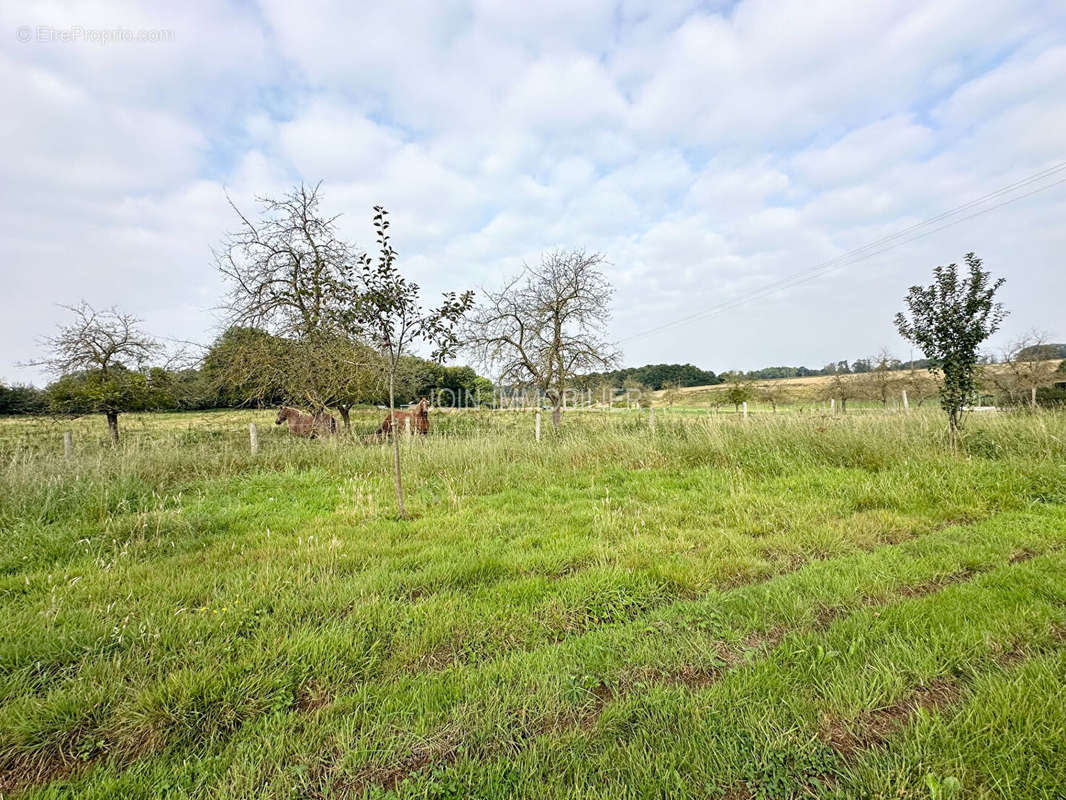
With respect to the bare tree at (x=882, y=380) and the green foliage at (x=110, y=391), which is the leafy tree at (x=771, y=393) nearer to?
the bare tree at (x=882, y=380)

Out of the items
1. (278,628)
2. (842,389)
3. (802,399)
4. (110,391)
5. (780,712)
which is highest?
(110,391)

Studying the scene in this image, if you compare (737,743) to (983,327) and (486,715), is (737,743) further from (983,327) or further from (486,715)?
(983,327)

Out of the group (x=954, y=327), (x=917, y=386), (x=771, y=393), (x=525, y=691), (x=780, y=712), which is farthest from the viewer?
(x=771, y=393)

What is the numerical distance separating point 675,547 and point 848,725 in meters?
2.35

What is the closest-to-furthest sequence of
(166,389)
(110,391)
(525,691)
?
(525,691) → (110,391) → (166,389)

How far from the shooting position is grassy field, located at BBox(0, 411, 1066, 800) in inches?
70.0

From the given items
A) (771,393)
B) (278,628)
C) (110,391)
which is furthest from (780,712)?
(771,393)

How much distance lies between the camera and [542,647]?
8.77 feet

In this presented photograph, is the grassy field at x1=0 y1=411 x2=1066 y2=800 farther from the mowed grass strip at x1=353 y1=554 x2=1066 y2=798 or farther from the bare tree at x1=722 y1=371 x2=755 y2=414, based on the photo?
the bare tree at x1=722 y1=371 x2=755 y2=414

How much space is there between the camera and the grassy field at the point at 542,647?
70.0 inches

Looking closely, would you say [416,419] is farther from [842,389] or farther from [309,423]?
[842,389]

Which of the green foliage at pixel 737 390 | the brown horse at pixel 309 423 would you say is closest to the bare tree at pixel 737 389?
the green foliage at pixel 737 390

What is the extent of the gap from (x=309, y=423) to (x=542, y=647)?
14.5m

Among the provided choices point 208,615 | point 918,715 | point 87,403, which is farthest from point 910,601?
point 87,403
